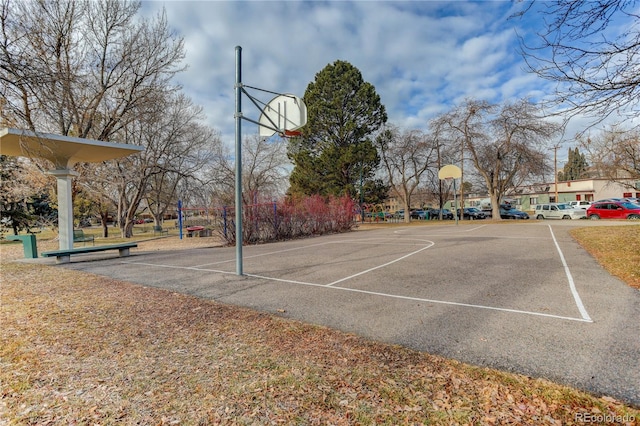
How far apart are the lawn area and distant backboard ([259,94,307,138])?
5117 millimetres

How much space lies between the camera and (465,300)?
197 inches

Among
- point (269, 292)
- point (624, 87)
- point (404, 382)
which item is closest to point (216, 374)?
point (404, 382)

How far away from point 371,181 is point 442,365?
2898cm

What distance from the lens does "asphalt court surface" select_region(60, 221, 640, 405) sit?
3092 millimetres

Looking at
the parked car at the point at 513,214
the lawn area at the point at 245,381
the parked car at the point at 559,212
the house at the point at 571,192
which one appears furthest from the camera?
the house at the point at 571,192

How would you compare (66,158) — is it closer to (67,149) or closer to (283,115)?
(67,149)

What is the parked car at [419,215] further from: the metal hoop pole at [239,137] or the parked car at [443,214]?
the metal hoop pole at [239,137]

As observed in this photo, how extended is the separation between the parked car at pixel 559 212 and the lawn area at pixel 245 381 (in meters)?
35.4

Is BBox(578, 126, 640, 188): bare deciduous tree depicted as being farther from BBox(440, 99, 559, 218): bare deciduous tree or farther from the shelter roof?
the shelter roof

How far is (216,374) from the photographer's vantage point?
2844 mm

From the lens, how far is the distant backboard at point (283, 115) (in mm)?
7946

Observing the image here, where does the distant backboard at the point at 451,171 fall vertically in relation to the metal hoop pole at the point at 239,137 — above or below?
above

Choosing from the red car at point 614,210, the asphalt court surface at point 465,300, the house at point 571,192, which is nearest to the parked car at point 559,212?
the red car at point 614,210

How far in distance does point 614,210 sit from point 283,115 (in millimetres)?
30601
